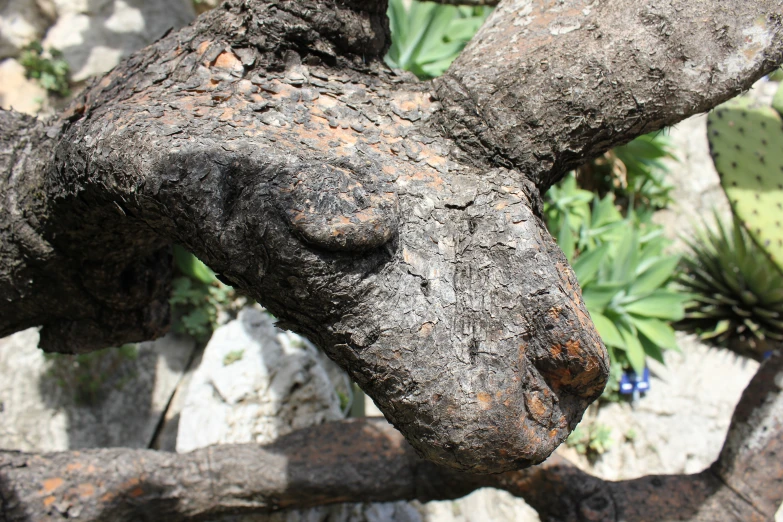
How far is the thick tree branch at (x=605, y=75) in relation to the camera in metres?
1.21

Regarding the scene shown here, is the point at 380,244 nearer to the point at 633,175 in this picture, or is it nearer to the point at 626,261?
the point at 626,261

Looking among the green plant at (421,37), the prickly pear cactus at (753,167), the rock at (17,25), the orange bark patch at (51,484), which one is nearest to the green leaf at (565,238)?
the prickly pear cactus at (753,167)

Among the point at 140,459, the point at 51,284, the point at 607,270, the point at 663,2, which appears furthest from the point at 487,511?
the point at 663,2

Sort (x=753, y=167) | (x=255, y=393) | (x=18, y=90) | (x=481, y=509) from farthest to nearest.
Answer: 1. (x=18, y=90)
2. (x=481, y=509)
3. (x=255, y=393)
4. (x=753, y=167)

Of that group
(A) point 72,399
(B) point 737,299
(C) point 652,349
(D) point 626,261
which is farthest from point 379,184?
(B) point 737,299

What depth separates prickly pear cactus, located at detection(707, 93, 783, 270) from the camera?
2.21 metres

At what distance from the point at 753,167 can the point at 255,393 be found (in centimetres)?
240

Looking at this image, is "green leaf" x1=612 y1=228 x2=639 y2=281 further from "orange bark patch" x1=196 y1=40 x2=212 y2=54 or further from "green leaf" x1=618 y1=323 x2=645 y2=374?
"orange bark patch" x1=196 y1=40 x2=212 y2=54

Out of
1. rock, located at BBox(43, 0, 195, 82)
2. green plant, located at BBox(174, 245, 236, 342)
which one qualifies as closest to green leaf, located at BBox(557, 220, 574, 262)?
green plant, located at BBox(174, 245, 236, 342)

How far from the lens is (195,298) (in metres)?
3.60

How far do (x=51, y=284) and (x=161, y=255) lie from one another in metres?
0.32

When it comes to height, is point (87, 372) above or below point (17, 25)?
below

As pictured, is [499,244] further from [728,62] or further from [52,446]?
[52,446]

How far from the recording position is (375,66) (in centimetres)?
142
